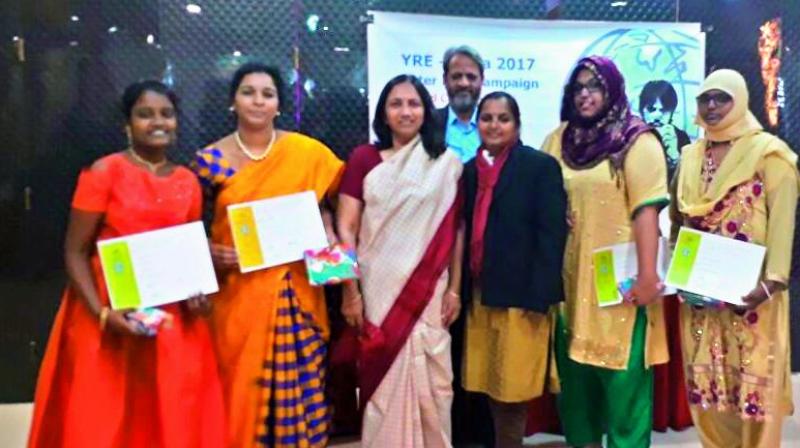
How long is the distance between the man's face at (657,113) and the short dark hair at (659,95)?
0.01 metres

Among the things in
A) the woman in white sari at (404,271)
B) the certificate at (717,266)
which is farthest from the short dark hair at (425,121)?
the certificate at (717,266)

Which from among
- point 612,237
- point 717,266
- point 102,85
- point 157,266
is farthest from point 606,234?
point 102,85

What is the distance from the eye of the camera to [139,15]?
3.46 m

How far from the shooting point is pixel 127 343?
2373mm

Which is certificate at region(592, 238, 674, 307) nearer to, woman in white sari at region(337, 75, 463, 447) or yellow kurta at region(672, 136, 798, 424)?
yellow kurta at region(672, 136, 798, 424)

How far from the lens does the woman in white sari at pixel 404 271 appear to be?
2.70 m

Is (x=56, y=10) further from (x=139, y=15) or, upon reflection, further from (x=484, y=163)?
(x=484, y=163)

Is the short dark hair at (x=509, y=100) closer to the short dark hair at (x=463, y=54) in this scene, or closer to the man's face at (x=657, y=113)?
the short dark hair at (x=463, y=54)

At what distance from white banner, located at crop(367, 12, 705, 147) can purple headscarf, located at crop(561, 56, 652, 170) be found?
3.00ft

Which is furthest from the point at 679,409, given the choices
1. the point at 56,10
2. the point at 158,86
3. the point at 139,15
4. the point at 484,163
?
the point at 56,10

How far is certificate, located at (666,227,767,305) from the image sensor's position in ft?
8.66

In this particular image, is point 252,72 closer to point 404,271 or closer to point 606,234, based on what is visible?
point 404,271

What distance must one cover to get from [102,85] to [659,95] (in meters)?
2.72

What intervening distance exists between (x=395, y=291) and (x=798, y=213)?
2652 mm
